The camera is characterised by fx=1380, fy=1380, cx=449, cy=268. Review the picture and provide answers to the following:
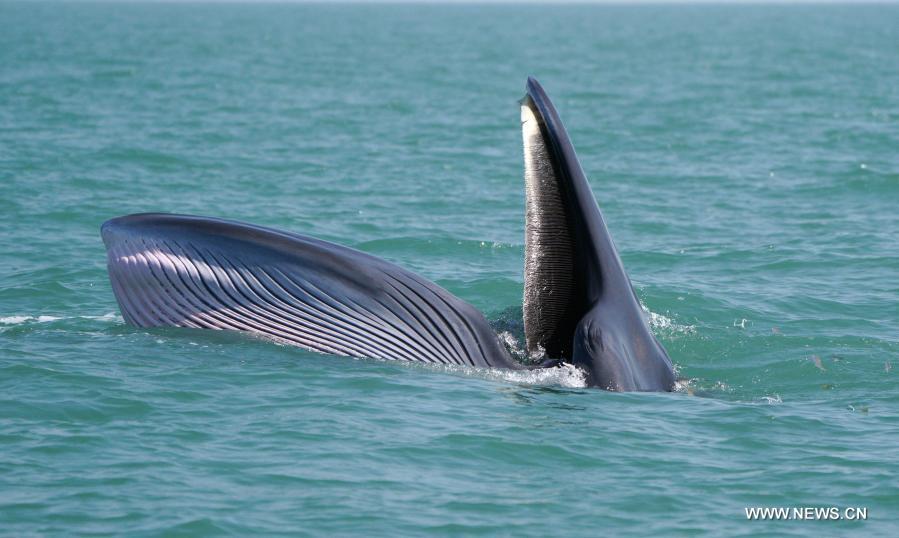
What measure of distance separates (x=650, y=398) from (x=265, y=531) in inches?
149

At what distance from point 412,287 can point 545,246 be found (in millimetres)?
1074

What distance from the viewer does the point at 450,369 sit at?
1125cm

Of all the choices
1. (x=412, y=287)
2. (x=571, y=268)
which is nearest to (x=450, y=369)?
(x=412, y=287)

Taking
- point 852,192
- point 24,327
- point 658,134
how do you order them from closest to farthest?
1. point 24,327
2. point 852,192
3. point 658,134

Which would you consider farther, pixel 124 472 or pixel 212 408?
pixel 212 408

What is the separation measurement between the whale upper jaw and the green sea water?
450 mm

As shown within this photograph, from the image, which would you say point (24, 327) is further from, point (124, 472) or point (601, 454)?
point (601, 454)

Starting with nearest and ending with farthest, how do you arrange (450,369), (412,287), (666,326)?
(412,287) < (450,369) < (666,326)

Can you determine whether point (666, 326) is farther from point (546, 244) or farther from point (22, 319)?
point (22, 319)

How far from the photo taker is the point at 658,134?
36156mm

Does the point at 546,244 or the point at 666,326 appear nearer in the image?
the point at 546,244

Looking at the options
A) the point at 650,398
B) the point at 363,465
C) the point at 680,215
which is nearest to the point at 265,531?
the point at 363,465

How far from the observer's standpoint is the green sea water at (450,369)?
9.52m

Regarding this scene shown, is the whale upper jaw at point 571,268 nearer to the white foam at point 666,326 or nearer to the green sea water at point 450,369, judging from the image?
the green sea water at point 450,369
